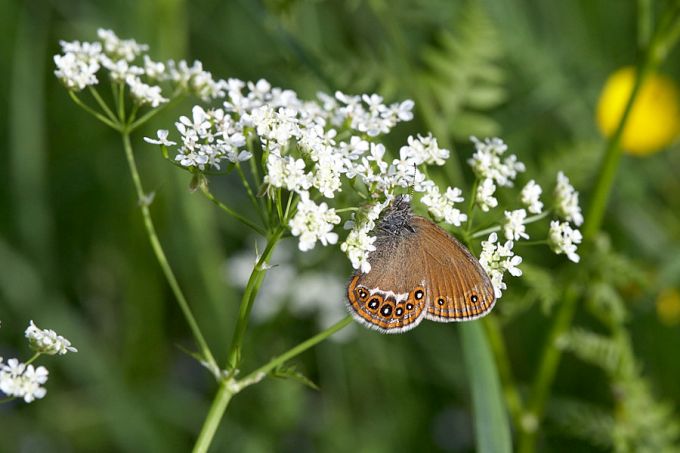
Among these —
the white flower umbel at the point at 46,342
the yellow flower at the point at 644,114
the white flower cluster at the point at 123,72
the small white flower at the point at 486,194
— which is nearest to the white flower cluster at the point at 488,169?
the small white flower at the point at 486,194

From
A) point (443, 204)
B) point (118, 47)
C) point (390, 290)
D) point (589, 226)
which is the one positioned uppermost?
point (589, 226)

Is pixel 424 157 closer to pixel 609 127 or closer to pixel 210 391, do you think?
pixel 609 127

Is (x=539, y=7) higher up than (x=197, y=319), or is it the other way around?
(x=539, y=7)

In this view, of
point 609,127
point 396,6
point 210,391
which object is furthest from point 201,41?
point 609,127

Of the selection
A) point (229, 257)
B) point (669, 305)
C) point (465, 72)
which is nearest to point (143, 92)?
point (465, 72)

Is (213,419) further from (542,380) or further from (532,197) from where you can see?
(542,380)

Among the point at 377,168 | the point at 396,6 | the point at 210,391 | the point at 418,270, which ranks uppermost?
the point at 396,6
